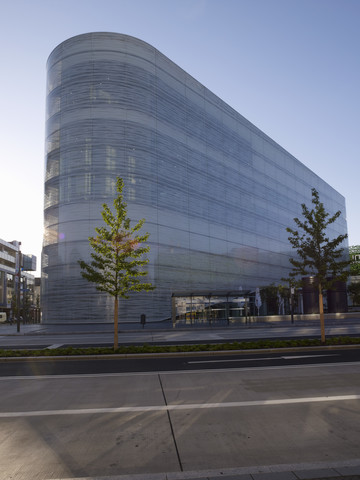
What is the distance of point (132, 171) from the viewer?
4584 cm

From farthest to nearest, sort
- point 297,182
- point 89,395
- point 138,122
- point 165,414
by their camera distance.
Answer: point 297,182 < point 138,122 < point 89,395 < point 165,414

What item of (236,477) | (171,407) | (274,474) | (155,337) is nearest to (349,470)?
(274,474)

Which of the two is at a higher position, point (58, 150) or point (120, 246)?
point (58, 150)

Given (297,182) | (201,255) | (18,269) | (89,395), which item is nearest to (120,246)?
(89,395)

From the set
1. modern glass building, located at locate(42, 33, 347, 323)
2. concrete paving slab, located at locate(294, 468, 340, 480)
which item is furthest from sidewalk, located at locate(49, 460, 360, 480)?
modern glass building, located at locate(42, 33, 347, 323)

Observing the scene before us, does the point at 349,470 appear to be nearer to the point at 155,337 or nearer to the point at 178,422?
the point at 178,422

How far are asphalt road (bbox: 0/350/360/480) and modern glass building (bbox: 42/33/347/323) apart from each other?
29.4 meters

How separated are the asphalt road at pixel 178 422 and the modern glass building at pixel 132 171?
96.6ft

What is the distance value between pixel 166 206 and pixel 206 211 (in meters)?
8.68

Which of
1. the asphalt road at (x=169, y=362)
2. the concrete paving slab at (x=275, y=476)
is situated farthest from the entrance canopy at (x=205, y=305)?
the concrete paving slab at (x=275, y=476)

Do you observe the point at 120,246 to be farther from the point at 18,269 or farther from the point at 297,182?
the point at 297,182

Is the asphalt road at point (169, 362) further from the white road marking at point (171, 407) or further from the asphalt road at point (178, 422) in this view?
the white road marking at point (171, 407)

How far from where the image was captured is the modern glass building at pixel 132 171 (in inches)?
1756

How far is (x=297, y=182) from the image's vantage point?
8425 cm
